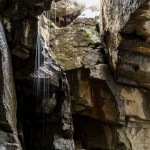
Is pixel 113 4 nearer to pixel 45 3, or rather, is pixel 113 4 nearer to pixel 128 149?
pixel 45 3

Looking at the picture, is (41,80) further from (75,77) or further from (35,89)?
(75,77)

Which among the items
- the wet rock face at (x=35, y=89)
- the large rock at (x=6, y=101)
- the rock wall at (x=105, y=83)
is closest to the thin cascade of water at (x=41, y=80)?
the wet rock face at (x=35, y=89)

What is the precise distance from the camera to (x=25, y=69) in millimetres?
10539

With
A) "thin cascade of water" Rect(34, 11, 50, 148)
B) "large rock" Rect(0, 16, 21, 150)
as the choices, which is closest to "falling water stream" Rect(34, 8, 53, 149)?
"thin cascade of water" Rect(34, 11, 50, 148)

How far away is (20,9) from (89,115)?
8183 mm

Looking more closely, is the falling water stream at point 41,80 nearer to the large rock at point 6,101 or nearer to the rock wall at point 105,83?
the large rock at point 6,101

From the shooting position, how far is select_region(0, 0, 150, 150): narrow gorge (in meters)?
9.61

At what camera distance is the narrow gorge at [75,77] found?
9609 mm

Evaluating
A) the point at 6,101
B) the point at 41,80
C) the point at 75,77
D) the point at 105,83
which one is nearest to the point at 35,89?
the point at 41,80

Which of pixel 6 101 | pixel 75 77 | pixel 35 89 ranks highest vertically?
pixel 75 77

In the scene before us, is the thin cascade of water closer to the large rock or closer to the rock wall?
the large rock

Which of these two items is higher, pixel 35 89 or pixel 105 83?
pixel 105 83

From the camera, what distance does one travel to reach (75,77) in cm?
1600

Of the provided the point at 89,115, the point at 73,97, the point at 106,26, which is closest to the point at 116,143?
the point at 89,115
